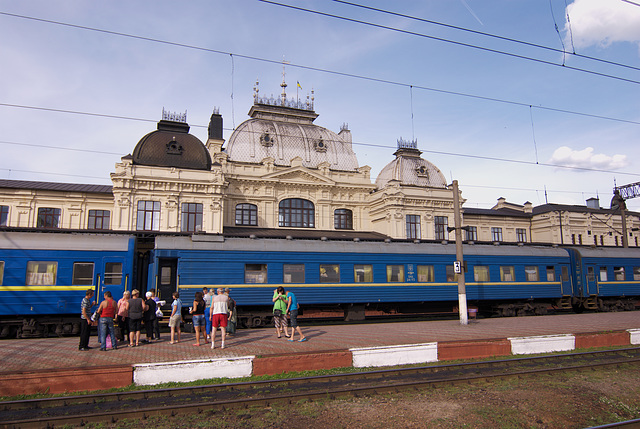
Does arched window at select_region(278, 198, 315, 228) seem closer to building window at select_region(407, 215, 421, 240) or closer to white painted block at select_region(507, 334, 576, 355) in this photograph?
building window at select_region(407, 215, 421, 240)

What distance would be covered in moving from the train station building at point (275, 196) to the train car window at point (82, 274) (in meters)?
12.3

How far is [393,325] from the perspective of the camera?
20.4 metres

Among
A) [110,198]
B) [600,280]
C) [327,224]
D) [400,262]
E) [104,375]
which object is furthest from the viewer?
[327,224]

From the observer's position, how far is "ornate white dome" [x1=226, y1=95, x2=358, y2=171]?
151 ft

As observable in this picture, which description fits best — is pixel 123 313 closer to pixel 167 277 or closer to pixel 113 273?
pixel 113 273

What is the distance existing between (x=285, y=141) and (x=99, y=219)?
19.5m

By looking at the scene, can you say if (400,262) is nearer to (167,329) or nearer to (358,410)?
(167,329)

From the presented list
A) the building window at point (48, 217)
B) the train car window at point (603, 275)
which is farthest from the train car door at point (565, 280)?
the building window at point (48, 217)

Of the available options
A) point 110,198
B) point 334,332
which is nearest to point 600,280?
point 334,332

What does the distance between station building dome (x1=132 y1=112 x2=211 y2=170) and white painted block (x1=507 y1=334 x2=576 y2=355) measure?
31.2m

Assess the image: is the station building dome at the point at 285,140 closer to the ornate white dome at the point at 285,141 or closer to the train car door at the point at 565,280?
the ornate white dome at the point at 285,141

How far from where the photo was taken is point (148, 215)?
37125 mm

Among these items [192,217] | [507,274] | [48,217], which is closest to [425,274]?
[507,274]

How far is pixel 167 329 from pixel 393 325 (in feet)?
33.1
